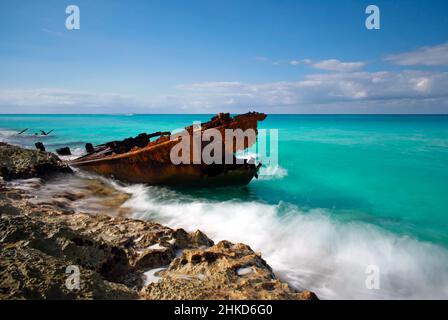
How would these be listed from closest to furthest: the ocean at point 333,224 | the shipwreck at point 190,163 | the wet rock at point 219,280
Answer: the wet rock at point 219,280
the ocean at point 333,224
the shipwreck at point 190,163

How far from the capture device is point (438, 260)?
5023 mm

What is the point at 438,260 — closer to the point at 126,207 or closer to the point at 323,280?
the point at 323,280

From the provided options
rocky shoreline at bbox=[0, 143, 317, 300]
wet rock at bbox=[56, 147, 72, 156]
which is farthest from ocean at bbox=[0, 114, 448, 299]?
wet rock at bbox=[56, 147, 72, 156]

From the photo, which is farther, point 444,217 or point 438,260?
point 444,217

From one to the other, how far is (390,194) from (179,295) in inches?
357

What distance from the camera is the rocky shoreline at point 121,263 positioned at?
2088mm

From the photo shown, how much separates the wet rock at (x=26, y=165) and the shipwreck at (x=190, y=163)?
900mm

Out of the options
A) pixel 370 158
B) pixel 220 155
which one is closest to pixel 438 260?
pixel 220 155

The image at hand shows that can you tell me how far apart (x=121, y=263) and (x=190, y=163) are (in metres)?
4.54

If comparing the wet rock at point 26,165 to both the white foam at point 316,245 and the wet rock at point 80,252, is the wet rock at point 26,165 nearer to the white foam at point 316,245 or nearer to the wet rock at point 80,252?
the white foam at point 316,245

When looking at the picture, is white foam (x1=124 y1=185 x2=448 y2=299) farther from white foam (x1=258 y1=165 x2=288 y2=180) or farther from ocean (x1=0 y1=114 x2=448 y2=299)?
white foam (x1=258 y1=165 x2=288 y2=180)

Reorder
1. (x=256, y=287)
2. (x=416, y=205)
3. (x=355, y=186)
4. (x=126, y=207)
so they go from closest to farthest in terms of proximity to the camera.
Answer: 1. (x=256, y=287)
2. (x=126, y=207)
3. (x=416, y=205)
4. (x=355, y=186)

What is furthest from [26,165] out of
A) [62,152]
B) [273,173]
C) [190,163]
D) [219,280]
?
[273,173]

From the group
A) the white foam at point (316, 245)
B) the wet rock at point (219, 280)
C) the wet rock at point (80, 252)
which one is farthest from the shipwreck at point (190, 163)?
the wet rock at point (219, 280)
